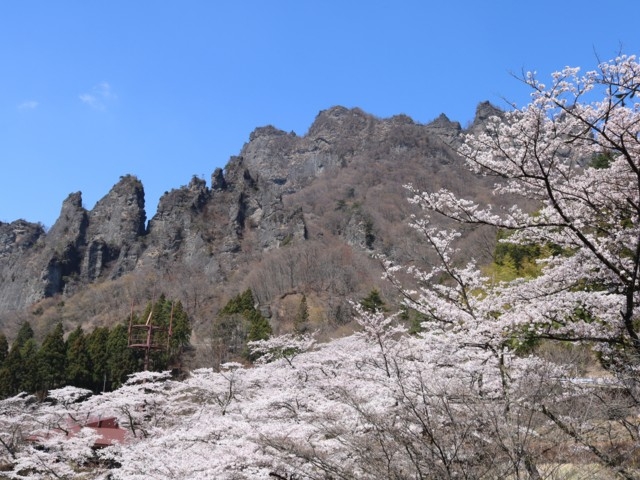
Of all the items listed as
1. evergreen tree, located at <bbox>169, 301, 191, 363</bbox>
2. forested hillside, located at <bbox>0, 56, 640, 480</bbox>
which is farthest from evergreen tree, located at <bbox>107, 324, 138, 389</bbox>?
forested hillside, located at <bbox>0, 56, 640, 480</bbox>

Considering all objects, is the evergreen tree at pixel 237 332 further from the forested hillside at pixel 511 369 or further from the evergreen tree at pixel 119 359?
the forested hillside at pixel 511 369

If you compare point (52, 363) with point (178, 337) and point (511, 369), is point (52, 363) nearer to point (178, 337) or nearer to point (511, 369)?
point (178, 337)

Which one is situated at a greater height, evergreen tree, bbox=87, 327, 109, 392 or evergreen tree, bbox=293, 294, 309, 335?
evergreen tree, bbox=293, 294, 309, 335

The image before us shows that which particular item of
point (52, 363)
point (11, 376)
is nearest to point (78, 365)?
point (52, 363)

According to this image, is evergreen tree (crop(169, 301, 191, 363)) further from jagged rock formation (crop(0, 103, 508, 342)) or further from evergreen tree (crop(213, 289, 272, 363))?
jagged rock formation (crop(0, 103, 508, 342))

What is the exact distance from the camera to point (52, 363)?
33.5 m

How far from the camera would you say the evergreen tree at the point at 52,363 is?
3278 centimetres

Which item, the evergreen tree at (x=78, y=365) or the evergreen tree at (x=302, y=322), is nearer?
the evergreen tree at (x=78, y=365)

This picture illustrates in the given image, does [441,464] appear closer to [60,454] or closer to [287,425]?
[287,425]

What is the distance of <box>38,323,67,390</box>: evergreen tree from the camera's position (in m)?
32.8

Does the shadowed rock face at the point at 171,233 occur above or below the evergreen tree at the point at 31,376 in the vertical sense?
above

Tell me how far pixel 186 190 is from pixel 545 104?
2982 inches

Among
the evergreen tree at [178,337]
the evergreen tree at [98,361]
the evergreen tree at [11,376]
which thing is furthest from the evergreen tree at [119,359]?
the evergreen tree at [11,376]

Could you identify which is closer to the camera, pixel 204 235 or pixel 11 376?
pixel 11 376
